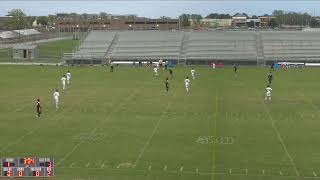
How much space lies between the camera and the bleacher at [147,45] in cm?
8106

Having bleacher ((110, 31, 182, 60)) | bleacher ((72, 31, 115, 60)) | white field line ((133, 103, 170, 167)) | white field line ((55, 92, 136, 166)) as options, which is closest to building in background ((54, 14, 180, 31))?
bleacher ((72, 31, 115, 60))

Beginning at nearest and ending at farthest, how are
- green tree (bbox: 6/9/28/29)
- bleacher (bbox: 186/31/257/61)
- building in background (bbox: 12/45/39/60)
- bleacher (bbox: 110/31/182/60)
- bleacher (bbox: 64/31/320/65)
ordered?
bleacher (bbox: 64/31/320/65) < bleacher (bbox: 186/31/257/61) < bleacher (bbox: 110/31/182/60) < building in background (bbox: 12/45/39/60) < green tree (bbox: 6/9/28/29)

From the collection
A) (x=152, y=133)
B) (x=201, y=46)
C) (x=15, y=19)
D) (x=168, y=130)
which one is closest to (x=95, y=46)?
(x=201, y=46)

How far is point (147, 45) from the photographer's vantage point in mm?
85688

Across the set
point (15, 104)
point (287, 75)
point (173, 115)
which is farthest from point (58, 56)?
point (173, 115)

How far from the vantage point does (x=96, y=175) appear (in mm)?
20422

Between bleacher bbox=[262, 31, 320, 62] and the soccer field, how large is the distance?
28.4 metres

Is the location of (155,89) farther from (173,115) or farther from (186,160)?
(186,160)

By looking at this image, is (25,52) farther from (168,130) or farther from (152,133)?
(152,133)
